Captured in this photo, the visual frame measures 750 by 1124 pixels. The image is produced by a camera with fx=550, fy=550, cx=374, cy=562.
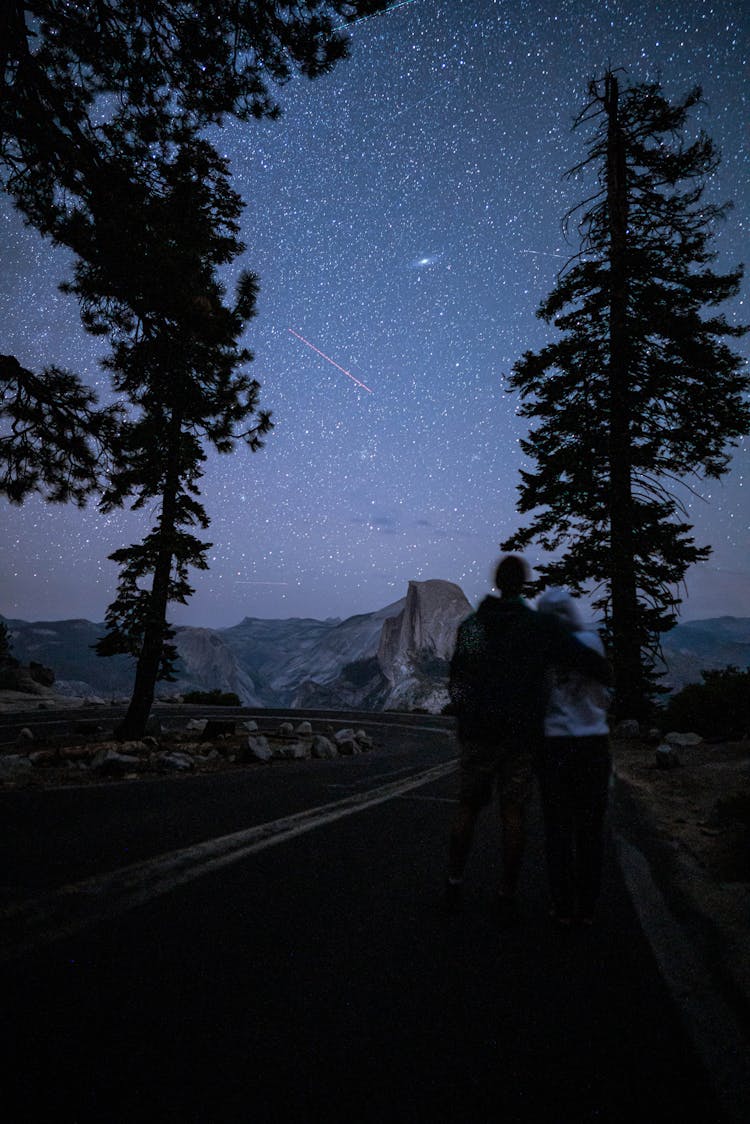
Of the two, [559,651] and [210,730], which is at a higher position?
[559,651]

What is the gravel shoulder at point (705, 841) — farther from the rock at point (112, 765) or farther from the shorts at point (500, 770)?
the rock at point (112, 765)

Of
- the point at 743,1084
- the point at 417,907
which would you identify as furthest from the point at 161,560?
the point at 743,1084

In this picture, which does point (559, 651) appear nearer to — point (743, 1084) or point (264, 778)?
point (743, 1084)

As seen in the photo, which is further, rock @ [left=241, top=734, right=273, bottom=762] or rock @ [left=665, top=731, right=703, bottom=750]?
rock @ [left=241, top=734, right=273, bottom=762]

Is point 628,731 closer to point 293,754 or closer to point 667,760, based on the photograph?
point 667,760

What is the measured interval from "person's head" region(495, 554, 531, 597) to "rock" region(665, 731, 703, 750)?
7.80 m

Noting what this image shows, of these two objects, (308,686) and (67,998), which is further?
(308,686)

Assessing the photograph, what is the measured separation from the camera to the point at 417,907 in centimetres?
312

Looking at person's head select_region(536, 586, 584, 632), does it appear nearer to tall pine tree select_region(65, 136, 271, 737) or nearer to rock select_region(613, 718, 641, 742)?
tall pine tree select_region(65, 136, 271, 737)

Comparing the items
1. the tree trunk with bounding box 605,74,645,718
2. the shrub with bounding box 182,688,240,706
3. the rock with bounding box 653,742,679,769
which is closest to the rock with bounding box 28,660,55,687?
the shrub with bounding box 182,688,240,706

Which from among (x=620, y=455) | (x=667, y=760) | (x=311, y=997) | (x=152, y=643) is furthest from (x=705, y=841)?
(x=152, y=643)

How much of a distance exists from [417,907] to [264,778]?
16.6 ft

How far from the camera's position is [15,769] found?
756 centimetres

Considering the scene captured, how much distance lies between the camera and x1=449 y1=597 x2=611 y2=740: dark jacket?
3.24m
